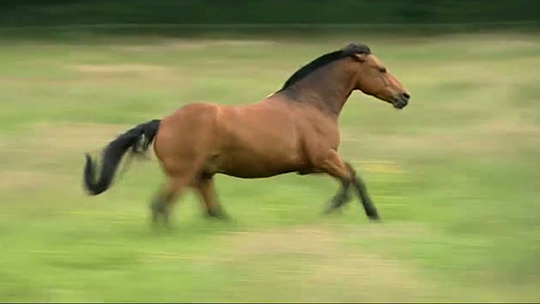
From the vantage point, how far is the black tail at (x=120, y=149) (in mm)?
7289

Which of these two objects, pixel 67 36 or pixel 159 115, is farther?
pixel 67 36

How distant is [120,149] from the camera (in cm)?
733

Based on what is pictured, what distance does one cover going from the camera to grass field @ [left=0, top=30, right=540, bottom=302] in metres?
5.78

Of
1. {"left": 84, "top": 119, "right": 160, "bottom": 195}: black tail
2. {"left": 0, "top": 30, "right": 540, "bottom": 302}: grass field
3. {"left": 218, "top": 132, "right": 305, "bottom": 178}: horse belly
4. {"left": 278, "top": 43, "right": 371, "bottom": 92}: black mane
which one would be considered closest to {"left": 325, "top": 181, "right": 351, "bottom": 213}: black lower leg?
{"left": 0, "top": 30, "right": 540, "bottom": 302}: grass field

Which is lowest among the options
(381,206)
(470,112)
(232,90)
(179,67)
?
(381,206)

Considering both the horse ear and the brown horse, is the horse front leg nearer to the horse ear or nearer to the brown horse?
the brown horse

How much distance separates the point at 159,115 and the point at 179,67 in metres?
4.50

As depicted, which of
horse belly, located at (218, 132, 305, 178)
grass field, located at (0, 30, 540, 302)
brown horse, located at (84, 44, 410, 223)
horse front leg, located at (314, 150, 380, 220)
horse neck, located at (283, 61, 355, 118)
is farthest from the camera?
horse neck, located at (283, 61, 355, 118)

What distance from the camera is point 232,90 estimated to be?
16.2 meters

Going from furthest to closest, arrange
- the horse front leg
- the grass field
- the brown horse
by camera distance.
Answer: the horse front leg, the brown horse, the grass field

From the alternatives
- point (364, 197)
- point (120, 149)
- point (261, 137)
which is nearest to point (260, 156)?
point (261, 137)

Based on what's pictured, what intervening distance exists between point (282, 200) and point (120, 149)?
72.9 inches

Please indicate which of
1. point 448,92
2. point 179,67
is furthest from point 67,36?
point 448,92

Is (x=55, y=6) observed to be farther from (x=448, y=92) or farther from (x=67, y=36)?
(x=448, y=92)
